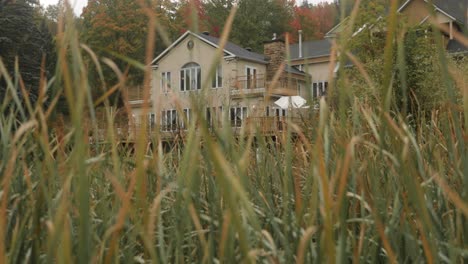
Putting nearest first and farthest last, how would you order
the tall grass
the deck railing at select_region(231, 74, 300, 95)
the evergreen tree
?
the tall grass → the deck railing at select_region(231, 74, 300, 95) → the evergreen tree

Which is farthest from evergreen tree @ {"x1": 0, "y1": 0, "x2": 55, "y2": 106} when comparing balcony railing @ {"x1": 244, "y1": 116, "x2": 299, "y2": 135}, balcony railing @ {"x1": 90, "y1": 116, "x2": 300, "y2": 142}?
balcony railing @ {"x1": 244, "y1": 116, "x2": 299, "y2": 135}

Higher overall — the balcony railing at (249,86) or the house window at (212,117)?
the balcony railing at (249,86)

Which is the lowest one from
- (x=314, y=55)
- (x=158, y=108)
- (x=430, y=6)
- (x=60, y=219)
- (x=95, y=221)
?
(x=95, y=221)

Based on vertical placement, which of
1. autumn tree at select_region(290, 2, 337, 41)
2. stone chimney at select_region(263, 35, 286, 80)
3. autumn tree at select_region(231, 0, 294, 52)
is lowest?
autumn tree at select_region(290, 2, 337, 41)

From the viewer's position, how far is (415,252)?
1.01 meters

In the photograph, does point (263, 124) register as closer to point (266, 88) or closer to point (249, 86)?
point (249, 86)

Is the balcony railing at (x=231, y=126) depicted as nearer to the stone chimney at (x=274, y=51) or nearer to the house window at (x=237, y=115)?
the house window at (x=237, y=115)

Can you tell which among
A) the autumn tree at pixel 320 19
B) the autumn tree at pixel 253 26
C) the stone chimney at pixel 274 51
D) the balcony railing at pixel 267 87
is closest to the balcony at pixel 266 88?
the balcony railing at pixel 267 87

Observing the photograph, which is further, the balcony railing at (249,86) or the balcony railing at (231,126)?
the balcony railing at (249,86)

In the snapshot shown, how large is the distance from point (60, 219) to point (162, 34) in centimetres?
27

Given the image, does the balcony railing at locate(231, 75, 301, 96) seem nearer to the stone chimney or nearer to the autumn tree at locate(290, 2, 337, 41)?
the autumn tree at locate(290, 2, 337, 41)

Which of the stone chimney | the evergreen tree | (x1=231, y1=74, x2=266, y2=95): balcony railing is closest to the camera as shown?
(x1=231, y1=74, x2=266, y2=95): balcony railing

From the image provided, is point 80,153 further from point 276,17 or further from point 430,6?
point 276,17

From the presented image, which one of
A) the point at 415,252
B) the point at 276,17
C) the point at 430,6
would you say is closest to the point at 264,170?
the point at 415,252
